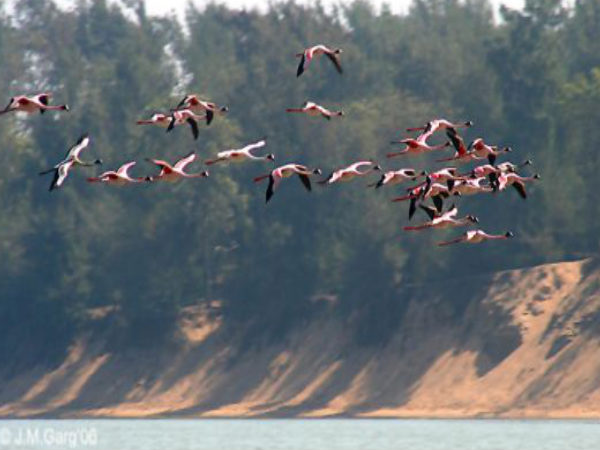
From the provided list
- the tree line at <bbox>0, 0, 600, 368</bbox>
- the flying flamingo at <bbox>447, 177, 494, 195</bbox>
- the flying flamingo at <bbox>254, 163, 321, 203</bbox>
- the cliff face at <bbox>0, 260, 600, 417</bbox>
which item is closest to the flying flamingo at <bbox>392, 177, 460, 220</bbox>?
the flying flamingo at <bbox>447, 177, 494, 195</bbox>

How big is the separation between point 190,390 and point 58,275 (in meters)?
11.3

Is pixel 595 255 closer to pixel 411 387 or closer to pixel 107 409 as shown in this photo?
pixel 411 387

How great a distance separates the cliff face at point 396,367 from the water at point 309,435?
3562 mm

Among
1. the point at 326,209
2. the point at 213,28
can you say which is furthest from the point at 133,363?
the point at 213,28

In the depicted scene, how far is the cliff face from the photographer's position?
86500mm

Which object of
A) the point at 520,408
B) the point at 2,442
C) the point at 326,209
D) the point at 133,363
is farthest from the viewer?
the point at 133,363

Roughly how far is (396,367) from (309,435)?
61.2 feet

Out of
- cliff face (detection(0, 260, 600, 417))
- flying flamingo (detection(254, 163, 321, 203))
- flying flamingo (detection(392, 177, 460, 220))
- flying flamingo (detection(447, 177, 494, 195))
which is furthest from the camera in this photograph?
cliff face (detection(0, 260, 600, 417))

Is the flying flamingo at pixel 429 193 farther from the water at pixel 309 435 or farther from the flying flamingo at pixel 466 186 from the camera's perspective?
the water at pixel 309 435

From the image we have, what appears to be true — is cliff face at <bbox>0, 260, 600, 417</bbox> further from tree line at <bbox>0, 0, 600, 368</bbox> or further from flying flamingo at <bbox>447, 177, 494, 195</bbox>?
flying flamingo at <bbox>447, 177, 494, 195</bbox>

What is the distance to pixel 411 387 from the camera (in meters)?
90.4

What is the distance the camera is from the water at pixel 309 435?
6638 centimetres

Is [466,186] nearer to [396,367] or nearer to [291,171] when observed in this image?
[291,171]

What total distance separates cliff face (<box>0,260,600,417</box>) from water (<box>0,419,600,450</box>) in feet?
11.7
